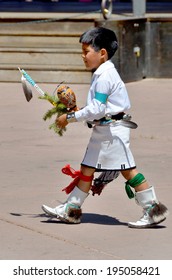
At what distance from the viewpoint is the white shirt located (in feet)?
25.0

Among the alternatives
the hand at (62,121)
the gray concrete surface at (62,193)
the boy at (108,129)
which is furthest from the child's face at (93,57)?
the gray concrete surface at (62,193)

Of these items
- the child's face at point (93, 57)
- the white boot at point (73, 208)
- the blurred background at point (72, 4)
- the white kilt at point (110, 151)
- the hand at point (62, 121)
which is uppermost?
the child's face at point (93, 57)

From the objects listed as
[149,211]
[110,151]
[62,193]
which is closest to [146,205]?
[149,211]

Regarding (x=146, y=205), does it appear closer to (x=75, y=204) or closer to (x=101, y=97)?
(x=75, y=204)

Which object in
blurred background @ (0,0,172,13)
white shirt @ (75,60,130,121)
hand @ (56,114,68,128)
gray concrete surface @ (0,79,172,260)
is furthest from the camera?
blurred background @ (0,0,172,13)

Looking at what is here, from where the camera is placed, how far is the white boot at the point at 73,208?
26.0 feet

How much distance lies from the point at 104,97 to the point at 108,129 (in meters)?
0.26

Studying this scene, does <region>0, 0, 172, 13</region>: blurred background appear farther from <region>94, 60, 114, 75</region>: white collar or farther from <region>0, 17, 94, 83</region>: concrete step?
<region>94, 60, 114, 75</region>: white collar

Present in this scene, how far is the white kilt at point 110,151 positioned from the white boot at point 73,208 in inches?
10.2

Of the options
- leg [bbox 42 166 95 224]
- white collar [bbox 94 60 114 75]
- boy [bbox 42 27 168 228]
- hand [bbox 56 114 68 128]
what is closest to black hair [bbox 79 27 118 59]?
boy [bbox 42 27 168 228]

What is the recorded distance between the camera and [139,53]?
53.9 feet

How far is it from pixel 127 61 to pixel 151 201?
8478 mm

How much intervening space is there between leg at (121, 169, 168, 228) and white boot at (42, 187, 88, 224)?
365 millimetres

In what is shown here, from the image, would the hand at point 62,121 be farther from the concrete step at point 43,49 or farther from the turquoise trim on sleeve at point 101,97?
the concrete step at point 43,49
